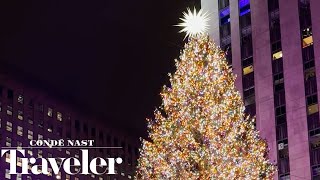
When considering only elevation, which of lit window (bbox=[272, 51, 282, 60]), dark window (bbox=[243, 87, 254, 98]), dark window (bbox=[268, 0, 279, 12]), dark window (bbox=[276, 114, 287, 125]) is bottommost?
dark window (bbox=[276, 114, 287, 125])

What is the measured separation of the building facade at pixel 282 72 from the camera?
50.9m

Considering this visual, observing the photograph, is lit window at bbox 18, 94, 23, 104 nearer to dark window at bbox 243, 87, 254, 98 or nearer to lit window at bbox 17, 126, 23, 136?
lit window at bbox 17, 126, 23, 136

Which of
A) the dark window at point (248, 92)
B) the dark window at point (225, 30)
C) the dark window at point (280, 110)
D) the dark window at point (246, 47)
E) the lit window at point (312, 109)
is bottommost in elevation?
the lit window at point (312, 109)

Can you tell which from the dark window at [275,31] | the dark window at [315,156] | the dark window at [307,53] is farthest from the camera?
the dark window at [275,31]

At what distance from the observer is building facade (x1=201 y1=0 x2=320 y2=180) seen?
5088 centimetres

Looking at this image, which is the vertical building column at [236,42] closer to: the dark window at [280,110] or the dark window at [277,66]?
the dark window at [277,66]

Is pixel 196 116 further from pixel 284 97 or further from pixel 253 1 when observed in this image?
pixel 253 1

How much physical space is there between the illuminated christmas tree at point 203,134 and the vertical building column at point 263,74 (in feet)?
85.6

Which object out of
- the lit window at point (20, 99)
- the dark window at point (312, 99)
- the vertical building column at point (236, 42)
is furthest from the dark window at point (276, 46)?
the lit window at point (20, 99)

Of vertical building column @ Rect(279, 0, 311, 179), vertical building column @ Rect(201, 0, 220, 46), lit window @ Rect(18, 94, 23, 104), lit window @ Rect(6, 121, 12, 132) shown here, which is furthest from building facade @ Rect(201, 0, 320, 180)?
lit window @ Rect(18, 94, 23, 104)

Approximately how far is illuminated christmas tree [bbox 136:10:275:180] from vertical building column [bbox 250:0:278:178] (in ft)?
85.6

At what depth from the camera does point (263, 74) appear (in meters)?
56.2

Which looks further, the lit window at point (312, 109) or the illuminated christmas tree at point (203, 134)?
the lit window at point (312, 109)

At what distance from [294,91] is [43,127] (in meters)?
67.4
